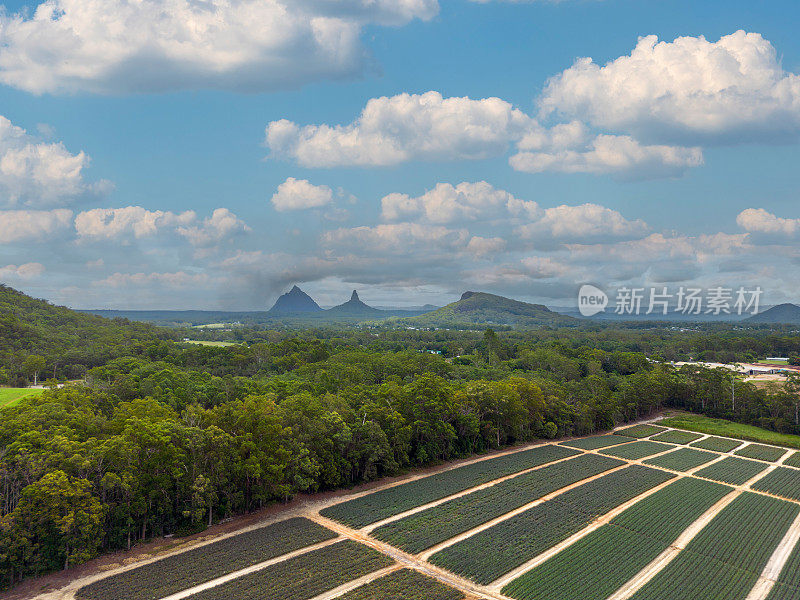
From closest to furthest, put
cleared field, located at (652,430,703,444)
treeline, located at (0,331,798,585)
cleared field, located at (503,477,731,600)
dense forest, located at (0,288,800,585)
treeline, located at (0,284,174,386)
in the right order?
cleared field, located at (503,477,731,600) → treeline, located at (0,331,798,585) → dense forest, located at (0,288,800,585) → cleared field, located at (652,430,703,444) → treeline, located at (0,284,174,386)

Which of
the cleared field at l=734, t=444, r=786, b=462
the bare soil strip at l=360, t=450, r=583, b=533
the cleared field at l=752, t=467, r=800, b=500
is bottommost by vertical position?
the cleared field at l=734, t=444, r=786, b=462

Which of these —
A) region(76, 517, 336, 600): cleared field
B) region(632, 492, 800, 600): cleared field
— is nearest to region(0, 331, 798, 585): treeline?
region(76, 517, 336, 600): cleared field

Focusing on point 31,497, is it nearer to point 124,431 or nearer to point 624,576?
point 124,431

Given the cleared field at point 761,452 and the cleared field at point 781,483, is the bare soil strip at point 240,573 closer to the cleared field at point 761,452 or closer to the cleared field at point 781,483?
the cleared field at point 781,483

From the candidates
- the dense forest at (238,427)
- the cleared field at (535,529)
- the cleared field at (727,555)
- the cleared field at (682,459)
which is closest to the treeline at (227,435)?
the dense forest at (238,427)

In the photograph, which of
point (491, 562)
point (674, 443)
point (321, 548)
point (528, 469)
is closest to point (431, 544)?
point (491, 562)

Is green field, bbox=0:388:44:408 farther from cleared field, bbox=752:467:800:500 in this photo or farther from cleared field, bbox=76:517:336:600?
cleared field, bbox=752:467:800:500
